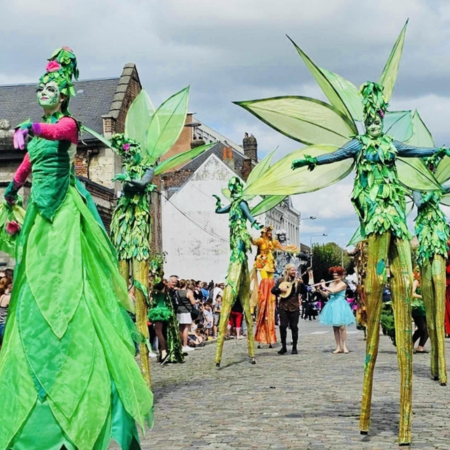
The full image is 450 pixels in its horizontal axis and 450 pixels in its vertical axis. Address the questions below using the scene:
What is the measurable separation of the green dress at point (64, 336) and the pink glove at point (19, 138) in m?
0.39

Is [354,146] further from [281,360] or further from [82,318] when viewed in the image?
[281,360]

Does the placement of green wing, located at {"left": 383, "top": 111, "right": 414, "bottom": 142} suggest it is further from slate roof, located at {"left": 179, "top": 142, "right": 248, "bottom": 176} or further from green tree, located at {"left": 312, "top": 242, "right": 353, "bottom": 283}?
green tree, located at {"left": 312, "top": 242, "right": 353, "bottom": 283}

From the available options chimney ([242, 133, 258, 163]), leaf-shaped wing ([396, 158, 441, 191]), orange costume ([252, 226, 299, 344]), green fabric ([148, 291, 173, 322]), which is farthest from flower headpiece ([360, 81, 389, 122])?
chimney ([242, 133, 258, 163])

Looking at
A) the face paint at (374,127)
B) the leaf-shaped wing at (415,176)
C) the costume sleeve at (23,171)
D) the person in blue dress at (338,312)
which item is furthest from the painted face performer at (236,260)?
the costume sleeve at (23,171)

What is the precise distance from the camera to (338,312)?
16359 mm

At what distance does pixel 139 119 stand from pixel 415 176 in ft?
12.5

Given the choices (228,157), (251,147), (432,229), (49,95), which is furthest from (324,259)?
(49,95)

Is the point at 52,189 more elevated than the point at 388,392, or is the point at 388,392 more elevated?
the point at 52,189

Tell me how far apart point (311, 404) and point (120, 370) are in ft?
13.4

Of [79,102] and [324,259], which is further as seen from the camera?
[324,259]

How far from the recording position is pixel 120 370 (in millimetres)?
5340

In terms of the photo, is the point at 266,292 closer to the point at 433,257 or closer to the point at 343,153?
the point at 433,257

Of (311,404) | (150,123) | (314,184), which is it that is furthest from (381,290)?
(150,123)

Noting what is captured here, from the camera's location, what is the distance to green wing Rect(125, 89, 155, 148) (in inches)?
402
